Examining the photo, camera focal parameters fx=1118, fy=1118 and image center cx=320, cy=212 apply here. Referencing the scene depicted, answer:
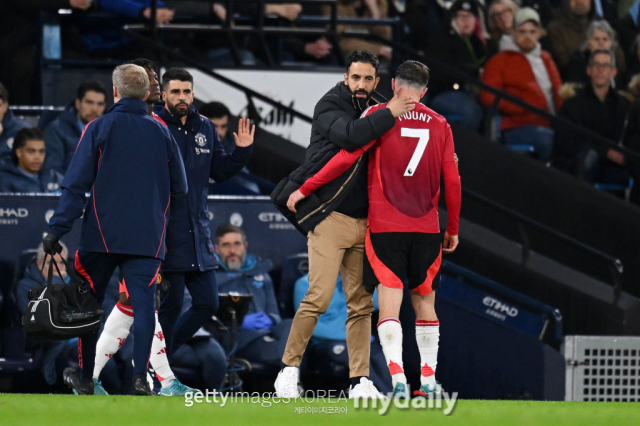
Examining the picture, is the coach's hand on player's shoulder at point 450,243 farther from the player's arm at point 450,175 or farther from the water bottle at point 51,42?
the water bottle at point 51,42

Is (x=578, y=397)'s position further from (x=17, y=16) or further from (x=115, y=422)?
(x=17, y=16)

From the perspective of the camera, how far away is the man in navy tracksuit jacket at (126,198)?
6.10 metres

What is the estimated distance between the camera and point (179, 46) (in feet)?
34.4

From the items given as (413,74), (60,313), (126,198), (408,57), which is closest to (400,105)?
(413,74)

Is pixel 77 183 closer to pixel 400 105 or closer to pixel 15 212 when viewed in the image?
pixel 400 105

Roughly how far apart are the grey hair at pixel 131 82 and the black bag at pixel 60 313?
1.01 meters

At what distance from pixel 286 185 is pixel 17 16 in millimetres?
4642

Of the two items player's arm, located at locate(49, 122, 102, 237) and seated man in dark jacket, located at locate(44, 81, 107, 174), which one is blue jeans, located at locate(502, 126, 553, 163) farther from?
player's arm, located at locate(49, 122, 102, 237)

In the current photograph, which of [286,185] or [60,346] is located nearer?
[286,185]

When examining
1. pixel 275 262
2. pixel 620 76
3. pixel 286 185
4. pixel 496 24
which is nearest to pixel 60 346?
pixel 275 262

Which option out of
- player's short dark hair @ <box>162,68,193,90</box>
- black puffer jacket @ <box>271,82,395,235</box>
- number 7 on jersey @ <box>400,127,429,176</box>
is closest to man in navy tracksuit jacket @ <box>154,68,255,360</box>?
player's short dark hair @ <box>162,68,193,90</box>

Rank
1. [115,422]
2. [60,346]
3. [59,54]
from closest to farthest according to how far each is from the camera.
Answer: [115,422]
[60,346]
[59,54]

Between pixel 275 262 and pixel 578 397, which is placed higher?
pixel 275 262

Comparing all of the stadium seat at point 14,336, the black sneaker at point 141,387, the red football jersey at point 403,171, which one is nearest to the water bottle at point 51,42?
the stadium seat at point 14,336
